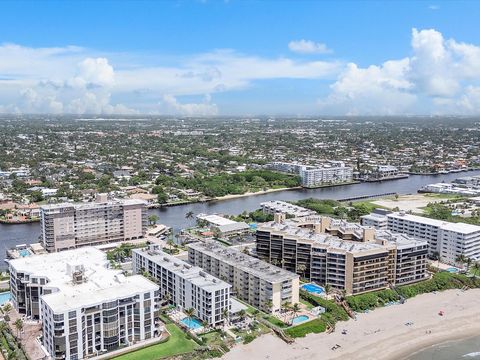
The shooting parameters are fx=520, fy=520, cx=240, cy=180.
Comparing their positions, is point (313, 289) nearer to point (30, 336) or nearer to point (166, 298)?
point (166, 298)

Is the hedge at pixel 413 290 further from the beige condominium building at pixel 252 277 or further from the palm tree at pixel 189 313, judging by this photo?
the palm tree at pixel 189 313

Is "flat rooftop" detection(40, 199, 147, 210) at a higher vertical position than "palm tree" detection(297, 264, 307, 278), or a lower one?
higher

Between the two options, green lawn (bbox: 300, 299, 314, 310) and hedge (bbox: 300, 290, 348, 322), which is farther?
green lawn (bbox: 300, 299, 314, 310)

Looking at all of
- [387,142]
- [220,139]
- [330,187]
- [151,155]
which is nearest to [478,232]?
[330,187]

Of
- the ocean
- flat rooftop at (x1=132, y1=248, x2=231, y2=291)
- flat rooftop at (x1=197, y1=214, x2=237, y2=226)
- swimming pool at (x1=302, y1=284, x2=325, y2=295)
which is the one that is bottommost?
the ocean

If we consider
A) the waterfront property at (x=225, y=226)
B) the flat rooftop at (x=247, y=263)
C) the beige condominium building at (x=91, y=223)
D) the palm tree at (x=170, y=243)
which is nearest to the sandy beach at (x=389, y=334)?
the flat rooftop at (x=247, y=263)

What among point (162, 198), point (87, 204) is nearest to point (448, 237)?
point (87, 204)

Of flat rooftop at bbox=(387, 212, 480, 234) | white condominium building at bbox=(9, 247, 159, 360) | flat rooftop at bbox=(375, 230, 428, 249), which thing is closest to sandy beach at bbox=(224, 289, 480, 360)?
flat rooftop at bbox=(375, 230, 428, 249)

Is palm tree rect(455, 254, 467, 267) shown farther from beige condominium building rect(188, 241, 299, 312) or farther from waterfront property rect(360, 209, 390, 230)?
Result: beige condominium building rect(188, 241, 299, 312)
